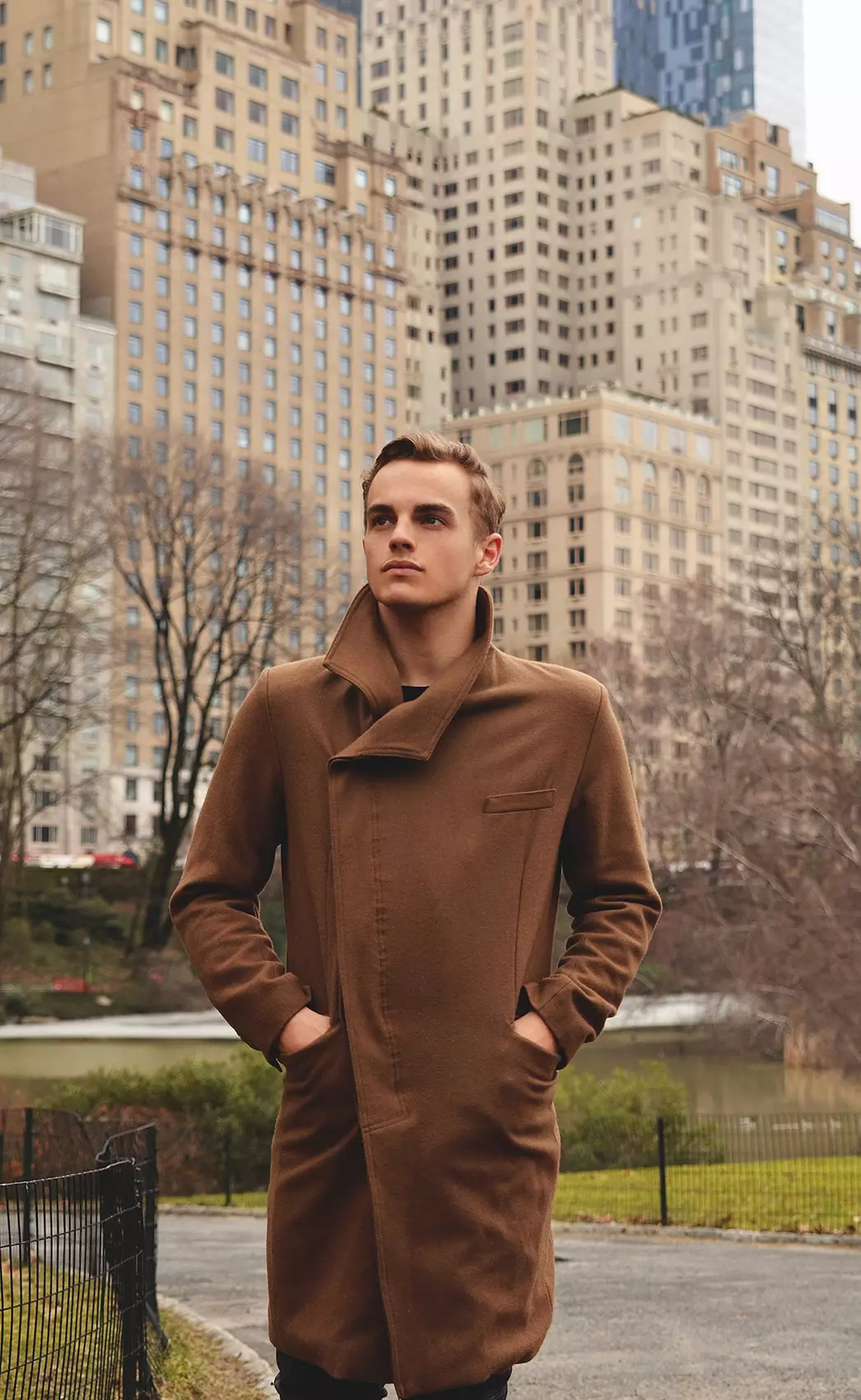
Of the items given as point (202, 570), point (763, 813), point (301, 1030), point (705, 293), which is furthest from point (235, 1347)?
point (705, 293)

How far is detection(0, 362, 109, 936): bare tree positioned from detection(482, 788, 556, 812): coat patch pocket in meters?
48.5

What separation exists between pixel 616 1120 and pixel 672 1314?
49.6 feet

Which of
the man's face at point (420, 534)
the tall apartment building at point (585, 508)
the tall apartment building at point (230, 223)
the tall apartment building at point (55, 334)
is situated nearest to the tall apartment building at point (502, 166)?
the tall apartment building at point (585, 508)

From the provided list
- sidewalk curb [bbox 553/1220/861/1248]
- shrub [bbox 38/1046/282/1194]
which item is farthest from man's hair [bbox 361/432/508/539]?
shrub [bbox 38/1046/282/1194]

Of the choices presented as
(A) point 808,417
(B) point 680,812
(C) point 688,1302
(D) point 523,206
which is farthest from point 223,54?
(C) point 688,1302

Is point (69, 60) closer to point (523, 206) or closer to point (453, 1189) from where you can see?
point (523, 206)

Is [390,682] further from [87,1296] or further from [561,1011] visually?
[87,1296]

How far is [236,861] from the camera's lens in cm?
424

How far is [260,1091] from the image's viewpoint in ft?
91.1

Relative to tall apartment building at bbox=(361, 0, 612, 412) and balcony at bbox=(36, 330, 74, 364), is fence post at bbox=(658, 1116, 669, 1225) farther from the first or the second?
tall apartment building at bbox=(361, 0, 612, 412)

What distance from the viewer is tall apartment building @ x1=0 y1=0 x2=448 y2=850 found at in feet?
402

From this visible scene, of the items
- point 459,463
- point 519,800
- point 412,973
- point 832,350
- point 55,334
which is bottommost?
point 412,973

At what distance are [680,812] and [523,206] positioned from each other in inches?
4900

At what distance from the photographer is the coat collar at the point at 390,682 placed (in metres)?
4.06
